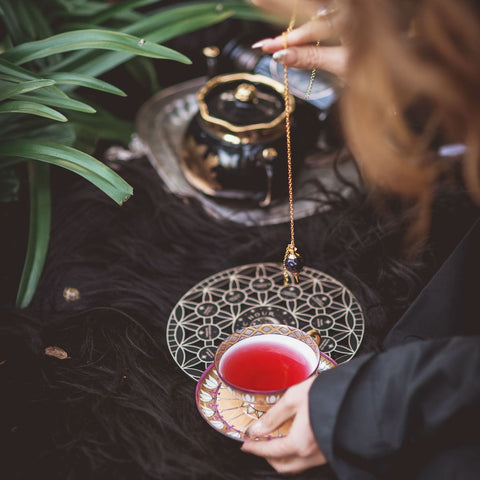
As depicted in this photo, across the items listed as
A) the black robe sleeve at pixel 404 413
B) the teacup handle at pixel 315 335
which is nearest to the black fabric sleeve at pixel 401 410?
the black robe sleeve at pixel 404 413

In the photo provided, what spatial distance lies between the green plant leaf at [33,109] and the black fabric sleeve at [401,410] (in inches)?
20.1

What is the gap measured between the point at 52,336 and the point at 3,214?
0.30 meters

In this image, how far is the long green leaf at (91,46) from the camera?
89 centimetres

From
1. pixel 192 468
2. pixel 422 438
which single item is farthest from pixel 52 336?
pixel 422 438

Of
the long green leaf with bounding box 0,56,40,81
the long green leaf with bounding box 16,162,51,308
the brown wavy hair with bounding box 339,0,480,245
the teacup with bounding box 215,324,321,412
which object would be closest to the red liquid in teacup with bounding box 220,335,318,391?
the teacup with bounding box 215,324,321,412

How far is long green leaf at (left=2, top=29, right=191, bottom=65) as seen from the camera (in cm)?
89

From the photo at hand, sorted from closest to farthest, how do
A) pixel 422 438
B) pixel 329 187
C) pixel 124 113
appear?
pixel 422 438 → pixel 329 187 → pixel 124 113

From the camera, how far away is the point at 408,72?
590mm

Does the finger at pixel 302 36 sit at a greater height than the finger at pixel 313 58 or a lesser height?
greater

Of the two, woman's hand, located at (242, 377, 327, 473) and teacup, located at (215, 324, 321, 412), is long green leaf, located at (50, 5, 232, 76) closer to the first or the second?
teacup, located at (215, 324, 321, 412)

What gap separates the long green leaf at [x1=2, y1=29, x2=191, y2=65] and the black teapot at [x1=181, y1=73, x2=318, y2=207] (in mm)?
257

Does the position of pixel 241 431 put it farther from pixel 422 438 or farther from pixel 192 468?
pixel 422 438

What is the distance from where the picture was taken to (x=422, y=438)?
2.11 ft

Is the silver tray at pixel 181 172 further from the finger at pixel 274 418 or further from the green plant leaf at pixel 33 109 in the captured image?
the finger at pixel 274 418
